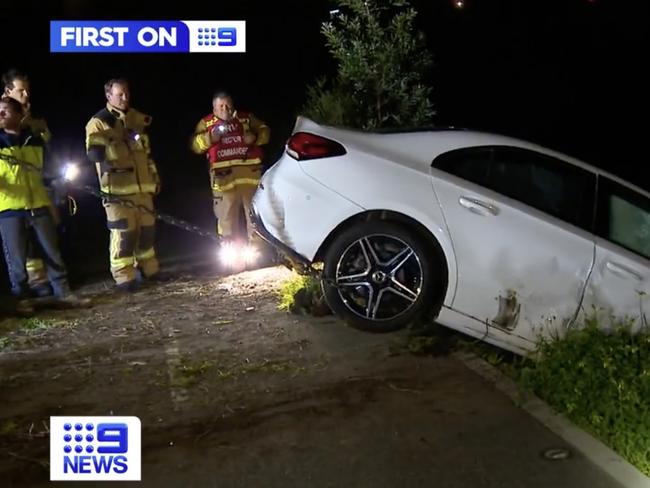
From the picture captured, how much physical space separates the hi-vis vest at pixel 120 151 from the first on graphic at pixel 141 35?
774 centimetres

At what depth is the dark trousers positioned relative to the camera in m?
7.29

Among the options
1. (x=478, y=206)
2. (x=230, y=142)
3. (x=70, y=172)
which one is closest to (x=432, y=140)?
(x=478, y=206)

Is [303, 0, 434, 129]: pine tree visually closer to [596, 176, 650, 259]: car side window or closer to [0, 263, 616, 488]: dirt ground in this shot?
[0, 263, 616, 488]: dirt ground

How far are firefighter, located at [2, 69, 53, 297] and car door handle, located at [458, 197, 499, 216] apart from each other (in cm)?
377

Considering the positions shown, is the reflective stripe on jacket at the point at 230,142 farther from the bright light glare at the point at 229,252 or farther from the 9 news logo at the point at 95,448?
the 9 news logo at the point at 95,448

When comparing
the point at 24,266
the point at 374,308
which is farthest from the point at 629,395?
the point at 24,266

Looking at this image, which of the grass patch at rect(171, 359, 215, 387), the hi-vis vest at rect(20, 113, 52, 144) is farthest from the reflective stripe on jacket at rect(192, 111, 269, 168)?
the grass patch at rect(171, 359, 215, 387)

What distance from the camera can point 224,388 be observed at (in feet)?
17.0

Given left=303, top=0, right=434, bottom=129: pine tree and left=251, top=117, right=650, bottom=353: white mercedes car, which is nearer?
left=251, top=117, right=650, bottom=353: white mercedes car

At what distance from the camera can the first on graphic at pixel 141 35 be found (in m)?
15.0

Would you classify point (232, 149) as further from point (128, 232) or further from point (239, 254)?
point (128, 232)

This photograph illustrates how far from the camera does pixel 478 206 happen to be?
535cm

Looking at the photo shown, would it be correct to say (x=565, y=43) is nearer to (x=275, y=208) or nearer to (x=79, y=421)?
(x=275, y=208)

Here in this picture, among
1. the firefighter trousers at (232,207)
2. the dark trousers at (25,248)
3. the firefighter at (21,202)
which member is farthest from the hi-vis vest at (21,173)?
the firefighter trousers at (232,207)
